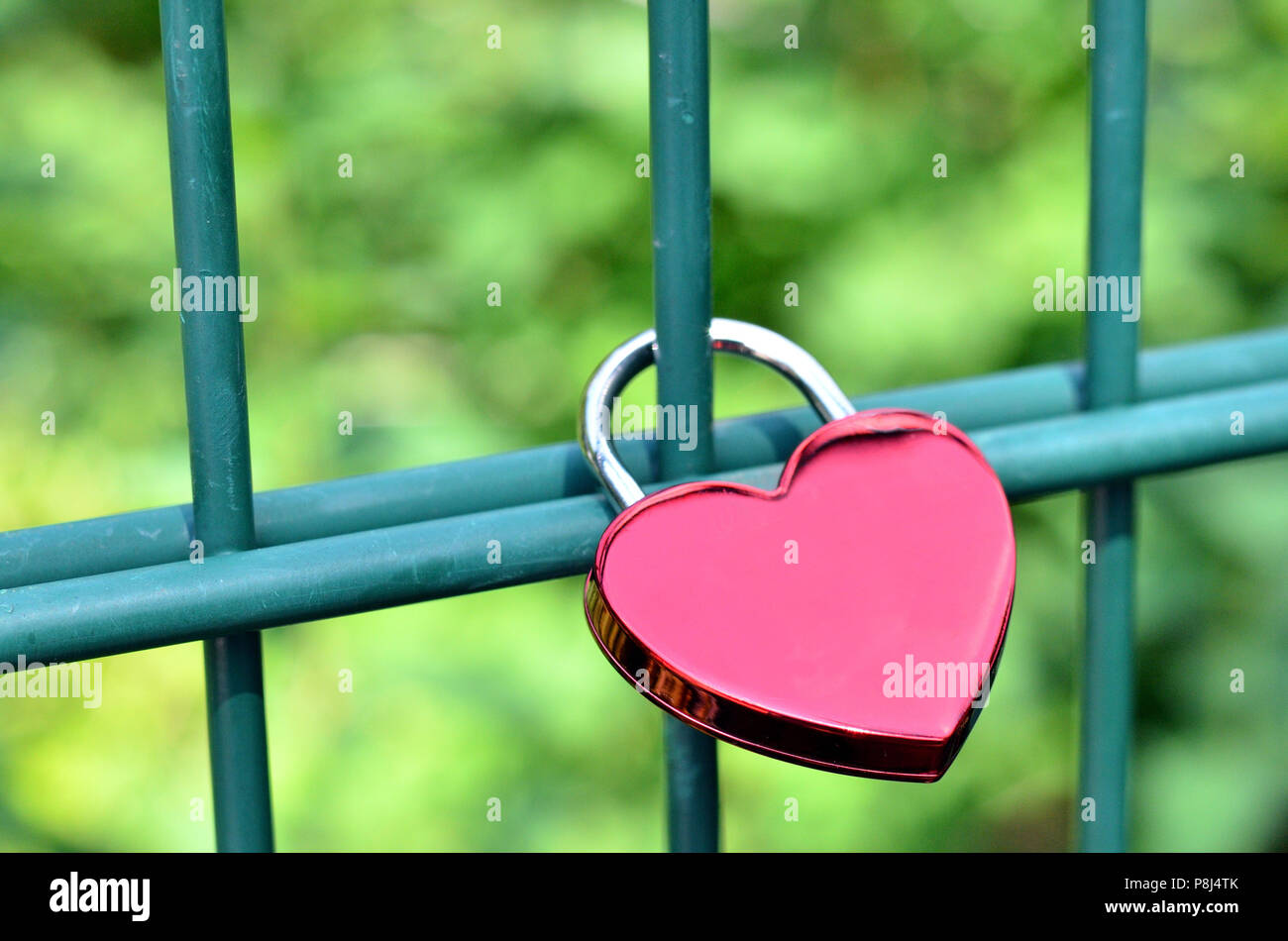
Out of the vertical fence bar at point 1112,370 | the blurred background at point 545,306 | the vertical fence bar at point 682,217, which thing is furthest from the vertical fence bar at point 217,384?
the blurred background at point 545,306

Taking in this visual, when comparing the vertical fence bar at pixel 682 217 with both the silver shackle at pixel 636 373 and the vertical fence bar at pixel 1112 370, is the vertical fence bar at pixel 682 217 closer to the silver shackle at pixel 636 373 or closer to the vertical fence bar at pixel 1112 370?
the silver shackle at pixel 636 373

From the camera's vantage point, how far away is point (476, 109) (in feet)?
3.71

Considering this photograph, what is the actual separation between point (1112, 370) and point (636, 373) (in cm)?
18

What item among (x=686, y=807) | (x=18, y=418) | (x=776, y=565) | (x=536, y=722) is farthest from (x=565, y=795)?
(x=776, y=565)

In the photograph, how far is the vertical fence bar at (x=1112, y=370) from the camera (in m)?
0.44

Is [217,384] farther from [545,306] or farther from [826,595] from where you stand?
[545,306]

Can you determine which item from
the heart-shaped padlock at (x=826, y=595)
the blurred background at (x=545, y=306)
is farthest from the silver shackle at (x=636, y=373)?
the blurred background at (x=545, y=306)

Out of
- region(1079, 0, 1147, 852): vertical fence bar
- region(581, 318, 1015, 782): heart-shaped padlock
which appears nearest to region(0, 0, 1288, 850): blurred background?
region(1079, 0, 1147, 852): vertical fence bar

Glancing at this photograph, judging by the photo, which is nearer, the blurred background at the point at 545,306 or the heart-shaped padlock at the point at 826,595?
the heart-shaped padlock at the point at 826,595

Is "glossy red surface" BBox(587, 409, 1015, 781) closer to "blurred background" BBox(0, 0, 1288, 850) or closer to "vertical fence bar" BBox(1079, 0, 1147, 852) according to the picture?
"vertical fence bar" BBox(1079, 0, 1147, 852)

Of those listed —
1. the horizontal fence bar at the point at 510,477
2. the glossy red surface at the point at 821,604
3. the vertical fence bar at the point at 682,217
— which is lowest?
the glossy red surface at the point at 821,604

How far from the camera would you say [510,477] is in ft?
1.33

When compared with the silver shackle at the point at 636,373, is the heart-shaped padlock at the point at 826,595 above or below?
below

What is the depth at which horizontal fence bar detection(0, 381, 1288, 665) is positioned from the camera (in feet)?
1.11
